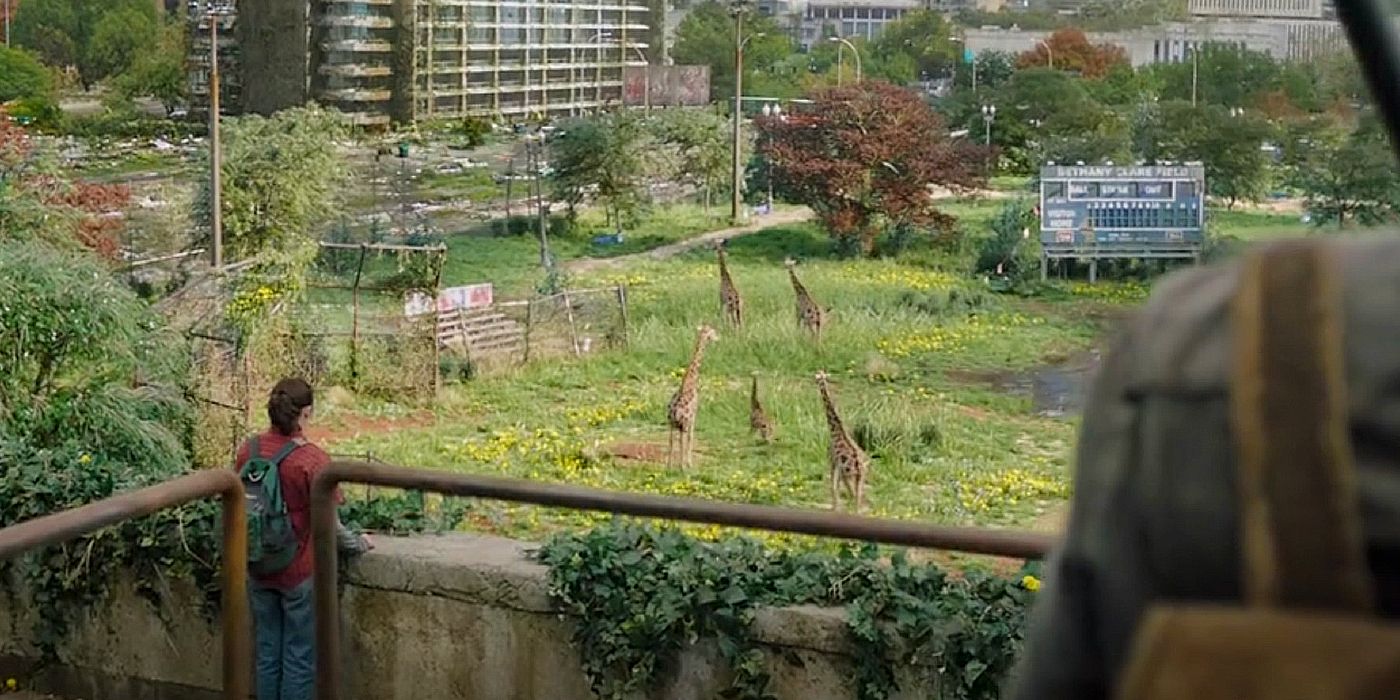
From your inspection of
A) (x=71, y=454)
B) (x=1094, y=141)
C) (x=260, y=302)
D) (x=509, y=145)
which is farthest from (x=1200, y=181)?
(x=71, y=454)

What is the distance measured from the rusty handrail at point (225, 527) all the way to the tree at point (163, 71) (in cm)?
1039

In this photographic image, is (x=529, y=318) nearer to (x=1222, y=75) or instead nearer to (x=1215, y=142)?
(x=1215, y=142)

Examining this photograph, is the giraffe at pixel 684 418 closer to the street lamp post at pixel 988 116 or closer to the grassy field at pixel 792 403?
the grassy field at pixel 792 403

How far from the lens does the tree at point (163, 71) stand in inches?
480

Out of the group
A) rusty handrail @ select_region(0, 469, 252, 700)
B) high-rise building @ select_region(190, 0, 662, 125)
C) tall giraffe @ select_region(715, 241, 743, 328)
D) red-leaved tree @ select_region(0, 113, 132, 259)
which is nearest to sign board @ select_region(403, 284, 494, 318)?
red-leaved tree @ select_region(0, 113, 132, 259)

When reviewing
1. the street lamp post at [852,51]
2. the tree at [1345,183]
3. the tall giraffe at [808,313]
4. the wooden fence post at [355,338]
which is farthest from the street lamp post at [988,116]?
the wooden fence post at [355,338]

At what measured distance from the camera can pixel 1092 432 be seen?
485 mm

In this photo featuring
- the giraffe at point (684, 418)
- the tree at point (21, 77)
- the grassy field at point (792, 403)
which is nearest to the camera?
the grassy field at point (792, 403)

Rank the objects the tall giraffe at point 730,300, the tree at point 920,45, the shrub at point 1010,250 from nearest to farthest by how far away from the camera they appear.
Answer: the tall giraffe at point 730,300
the shrub at point 1010,250
the tree at point 920,45

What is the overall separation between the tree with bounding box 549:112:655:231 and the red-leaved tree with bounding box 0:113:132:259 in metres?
3.78

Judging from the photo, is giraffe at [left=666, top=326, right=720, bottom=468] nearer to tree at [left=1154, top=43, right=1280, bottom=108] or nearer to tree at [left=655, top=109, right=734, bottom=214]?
tree at [left=1154, top=43, right=1280, bottom=108]

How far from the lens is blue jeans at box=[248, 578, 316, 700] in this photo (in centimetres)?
263

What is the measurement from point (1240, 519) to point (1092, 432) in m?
0.06

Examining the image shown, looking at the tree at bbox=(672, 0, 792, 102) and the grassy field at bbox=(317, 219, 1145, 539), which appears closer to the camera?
the grassy field at bbox=(317, 219, 1145, 539)
